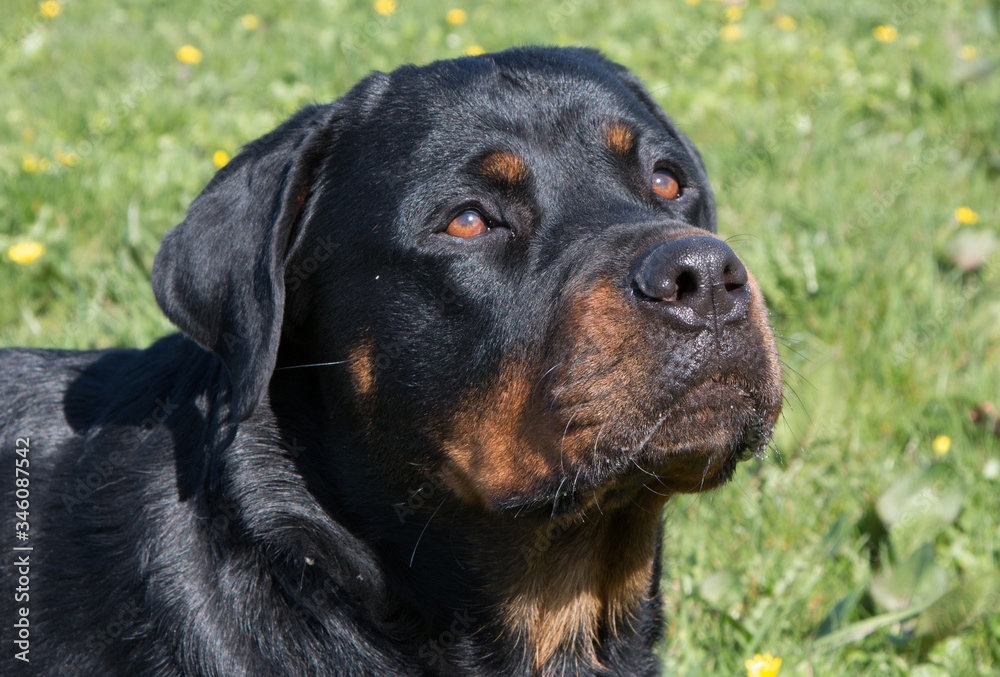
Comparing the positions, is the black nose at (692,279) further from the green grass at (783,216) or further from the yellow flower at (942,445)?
the yellow flower at (942,445)

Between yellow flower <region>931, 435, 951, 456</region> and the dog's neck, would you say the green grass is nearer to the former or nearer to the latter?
yellow flower <region>931, 435, 951, 456</region>

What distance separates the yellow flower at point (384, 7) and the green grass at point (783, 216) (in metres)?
0.07

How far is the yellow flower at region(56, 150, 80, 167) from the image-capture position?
5227 mm

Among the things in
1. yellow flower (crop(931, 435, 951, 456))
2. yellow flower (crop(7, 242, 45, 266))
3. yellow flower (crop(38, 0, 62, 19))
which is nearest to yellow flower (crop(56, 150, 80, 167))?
yellow flower (crop(7, 242, 45, 266))

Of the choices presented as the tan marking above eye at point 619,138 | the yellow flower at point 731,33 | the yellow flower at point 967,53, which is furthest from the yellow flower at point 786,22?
the tan marking above eye at point 619,138

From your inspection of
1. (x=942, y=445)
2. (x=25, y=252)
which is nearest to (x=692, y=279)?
(x=942, y=445)

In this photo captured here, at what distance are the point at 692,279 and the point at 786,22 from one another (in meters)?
5.91

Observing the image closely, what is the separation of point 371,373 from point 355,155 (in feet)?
Result: 1.98

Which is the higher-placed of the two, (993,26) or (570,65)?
(570,65)

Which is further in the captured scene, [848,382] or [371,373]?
[848,382]

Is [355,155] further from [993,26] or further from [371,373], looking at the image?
[993,26]

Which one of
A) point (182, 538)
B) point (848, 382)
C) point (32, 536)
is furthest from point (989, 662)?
point (32, 536)

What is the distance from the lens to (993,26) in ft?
23.1

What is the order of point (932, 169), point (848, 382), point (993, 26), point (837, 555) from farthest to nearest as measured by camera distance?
point (993, 26), point (932, 169), point (848, 382), point (837, 555)
